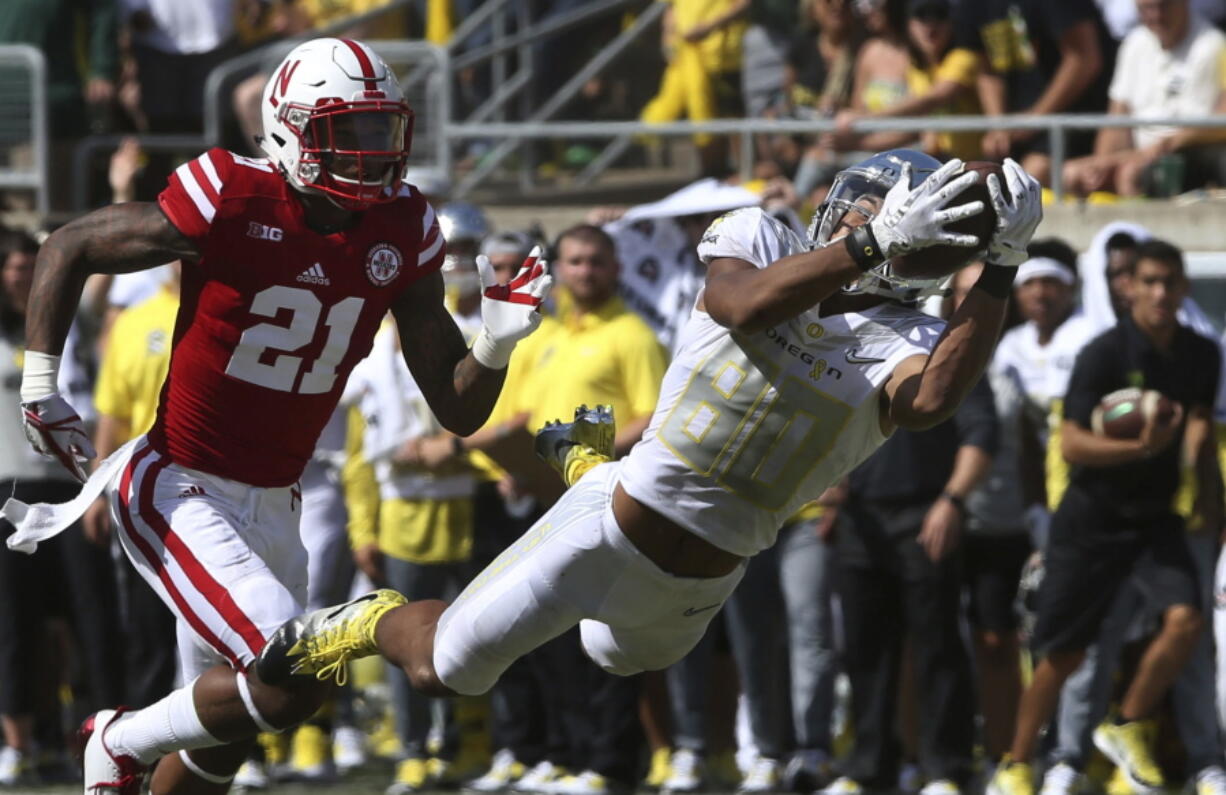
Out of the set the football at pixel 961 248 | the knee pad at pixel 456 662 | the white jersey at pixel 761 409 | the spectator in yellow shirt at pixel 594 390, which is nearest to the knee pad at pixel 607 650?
the knee pad at pixel 456 662

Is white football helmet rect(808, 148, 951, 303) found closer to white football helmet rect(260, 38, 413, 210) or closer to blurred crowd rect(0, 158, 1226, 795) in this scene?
white football helmet rect(260, 38, 413, 210)

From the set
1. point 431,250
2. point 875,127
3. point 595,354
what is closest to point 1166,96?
point 875,127

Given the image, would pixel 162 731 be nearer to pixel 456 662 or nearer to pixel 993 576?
pixel 456 662

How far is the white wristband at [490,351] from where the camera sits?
218 inches

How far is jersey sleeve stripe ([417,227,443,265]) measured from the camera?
5695 mm

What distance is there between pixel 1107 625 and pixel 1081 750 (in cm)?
45

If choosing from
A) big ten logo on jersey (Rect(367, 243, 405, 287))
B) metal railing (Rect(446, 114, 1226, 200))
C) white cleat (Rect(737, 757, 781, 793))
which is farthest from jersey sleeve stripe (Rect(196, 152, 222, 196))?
metal railing (Rect(446, 114, 1226, 200))

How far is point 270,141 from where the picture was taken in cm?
560

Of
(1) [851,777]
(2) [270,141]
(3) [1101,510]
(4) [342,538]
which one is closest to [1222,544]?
(3) [1101,510]

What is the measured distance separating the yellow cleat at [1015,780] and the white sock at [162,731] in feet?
10.5

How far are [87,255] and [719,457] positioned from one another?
168 cm

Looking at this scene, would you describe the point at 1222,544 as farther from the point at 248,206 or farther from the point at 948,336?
the point at 248,206

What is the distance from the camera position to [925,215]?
14.8 feet

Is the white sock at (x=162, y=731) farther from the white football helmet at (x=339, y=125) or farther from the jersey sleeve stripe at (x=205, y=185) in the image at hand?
the white football helmet at (x=339, y=125)
